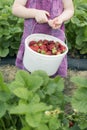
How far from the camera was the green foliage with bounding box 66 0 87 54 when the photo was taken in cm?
317

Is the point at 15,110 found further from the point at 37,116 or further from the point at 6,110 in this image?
the point at 6,110

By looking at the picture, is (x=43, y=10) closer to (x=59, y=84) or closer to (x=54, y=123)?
(x=59, y=84)

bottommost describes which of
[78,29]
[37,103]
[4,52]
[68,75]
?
[68,75]

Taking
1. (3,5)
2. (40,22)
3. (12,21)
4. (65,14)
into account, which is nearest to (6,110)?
(40,22)

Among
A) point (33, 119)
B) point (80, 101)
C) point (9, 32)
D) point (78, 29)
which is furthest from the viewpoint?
point (78, 29)

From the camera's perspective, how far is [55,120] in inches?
70.0

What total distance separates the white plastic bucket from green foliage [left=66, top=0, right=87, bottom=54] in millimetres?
832

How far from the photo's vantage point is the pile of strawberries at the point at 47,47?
7.40ft

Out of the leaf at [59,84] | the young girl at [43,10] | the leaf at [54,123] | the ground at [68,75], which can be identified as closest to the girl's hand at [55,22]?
the young girl at [43,10]

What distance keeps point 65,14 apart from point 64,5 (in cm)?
11

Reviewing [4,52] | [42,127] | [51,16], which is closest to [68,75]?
[4,52]

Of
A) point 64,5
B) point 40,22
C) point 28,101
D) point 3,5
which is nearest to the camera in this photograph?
point 28,101

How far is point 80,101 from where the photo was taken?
179cm

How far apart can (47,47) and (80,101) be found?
0.61m
